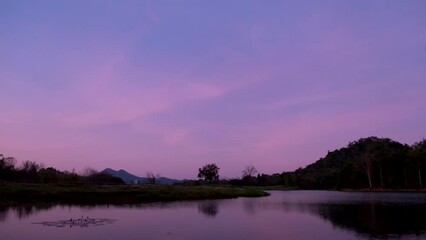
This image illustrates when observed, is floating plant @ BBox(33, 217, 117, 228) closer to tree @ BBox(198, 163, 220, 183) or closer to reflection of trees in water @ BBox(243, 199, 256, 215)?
reflection of trees in water @ BBox(243, 199, 256, 215)

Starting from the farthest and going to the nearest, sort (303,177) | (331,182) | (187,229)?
(303,177) < (331,182) < (187,229)

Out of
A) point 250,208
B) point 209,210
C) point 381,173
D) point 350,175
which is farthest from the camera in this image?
point 350,175

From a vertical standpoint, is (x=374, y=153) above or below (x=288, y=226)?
above

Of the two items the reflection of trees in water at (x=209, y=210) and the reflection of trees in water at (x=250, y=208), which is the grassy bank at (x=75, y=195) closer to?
the reflection of trees in water at (x=209, y=210)

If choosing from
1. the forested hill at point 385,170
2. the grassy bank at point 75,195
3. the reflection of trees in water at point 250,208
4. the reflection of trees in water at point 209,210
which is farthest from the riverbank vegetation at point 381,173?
the reflection of trees in water at point 209,210

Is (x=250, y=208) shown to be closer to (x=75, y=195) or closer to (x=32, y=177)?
(x=75, y=195)

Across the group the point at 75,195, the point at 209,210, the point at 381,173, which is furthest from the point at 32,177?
the point at 381,173

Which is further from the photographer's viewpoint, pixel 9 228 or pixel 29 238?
pixel 9 228

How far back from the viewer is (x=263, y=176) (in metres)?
163

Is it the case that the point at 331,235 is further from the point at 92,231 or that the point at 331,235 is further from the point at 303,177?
the point at 303,177

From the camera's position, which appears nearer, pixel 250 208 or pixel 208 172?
pixel 250 208

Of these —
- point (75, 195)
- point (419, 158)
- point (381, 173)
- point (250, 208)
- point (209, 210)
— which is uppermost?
point (419, 158)

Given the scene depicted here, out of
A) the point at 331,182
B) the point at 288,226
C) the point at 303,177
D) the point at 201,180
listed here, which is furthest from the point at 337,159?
the point at 288,226

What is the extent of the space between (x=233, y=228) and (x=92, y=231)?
867 cm
